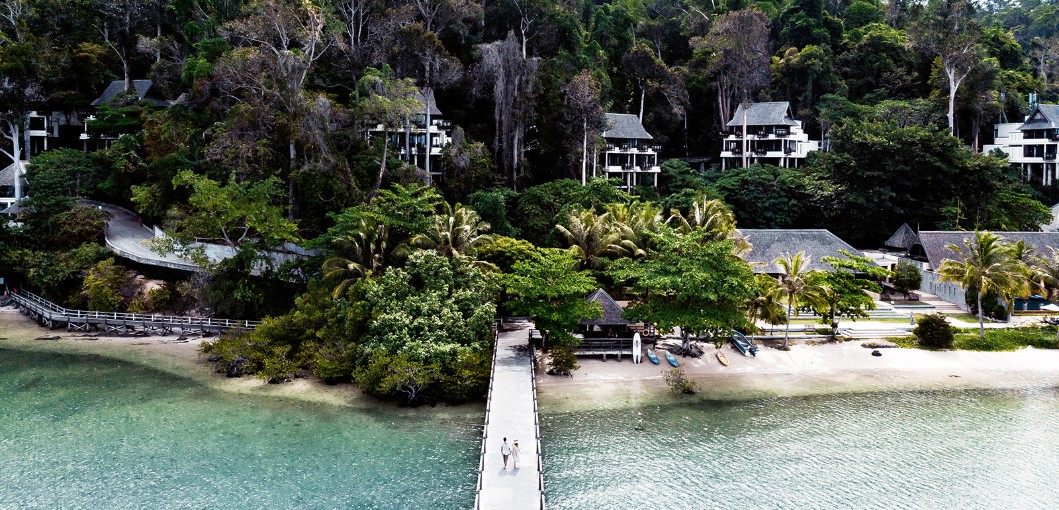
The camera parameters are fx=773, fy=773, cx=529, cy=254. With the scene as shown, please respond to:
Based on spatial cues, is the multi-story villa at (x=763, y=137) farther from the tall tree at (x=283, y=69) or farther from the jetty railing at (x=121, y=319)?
the jetty railing at (x=121, y=319)

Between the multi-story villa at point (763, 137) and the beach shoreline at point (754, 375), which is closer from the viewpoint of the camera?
the beach shoreline at point (754, 375)

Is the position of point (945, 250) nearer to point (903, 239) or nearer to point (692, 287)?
point (903, 239)

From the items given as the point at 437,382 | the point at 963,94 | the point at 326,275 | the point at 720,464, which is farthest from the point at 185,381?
the point at 963,94

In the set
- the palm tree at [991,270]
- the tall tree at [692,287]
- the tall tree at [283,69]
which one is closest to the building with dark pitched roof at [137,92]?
the tall tree at [283,69]

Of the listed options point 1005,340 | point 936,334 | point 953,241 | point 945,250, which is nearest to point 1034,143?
point 953,241

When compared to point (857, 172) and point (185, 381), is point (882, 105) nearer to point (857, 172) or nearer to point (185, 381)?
point (857, 172)
